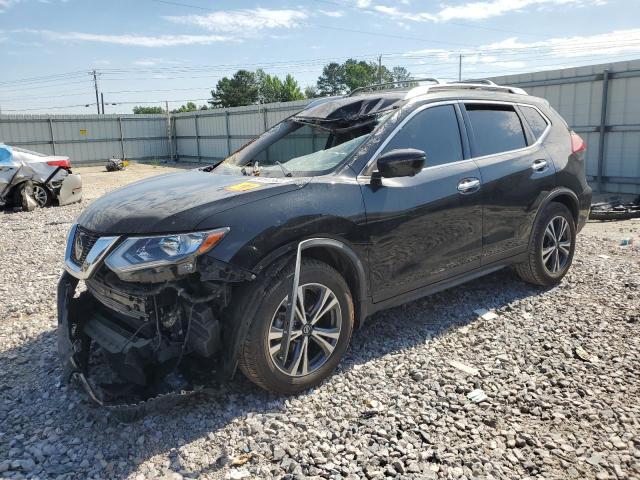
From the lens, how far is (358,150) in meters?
3.63

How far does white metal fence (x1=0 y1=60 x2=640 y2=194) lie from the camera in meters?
11.5

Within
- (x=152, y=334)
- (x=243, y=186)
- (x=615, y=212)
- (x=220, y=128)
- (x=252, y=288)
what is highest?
(x=220, y=128)

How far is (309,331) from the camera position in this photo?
322 centimetres

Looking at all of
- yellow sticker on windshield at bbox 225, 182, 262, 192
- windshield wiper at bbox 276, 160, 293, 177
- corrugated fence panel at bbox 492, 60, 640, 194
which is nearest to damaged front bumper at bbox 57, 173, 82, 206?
windshield wiper at bbox 276, 160, 293, 177

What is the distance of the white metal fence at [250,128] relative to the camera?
37.8 ft

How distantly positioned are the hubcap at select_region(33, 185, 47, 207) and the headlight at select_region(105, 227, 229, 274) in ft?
33.8

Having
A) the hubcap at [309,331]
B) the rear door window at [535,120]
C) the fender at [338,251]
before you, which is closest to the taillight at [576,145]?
the rear door window at [535,120]

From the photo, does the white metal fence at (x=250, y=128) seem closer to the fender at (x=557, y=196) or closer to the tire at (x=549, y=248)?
the fender at (x=557, y=196)

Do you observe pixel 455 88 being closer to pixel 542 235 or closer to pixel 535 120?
pixel 535 120

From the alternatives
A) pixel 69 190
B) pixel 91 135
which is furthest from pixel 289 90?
pixel 69 190

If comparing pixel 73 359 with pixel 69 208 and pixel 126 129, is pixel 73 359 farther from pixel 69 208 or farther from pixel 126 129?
pixel 126 129

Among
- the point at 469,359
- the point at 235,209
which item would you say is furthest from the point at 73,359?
the point at 469,359

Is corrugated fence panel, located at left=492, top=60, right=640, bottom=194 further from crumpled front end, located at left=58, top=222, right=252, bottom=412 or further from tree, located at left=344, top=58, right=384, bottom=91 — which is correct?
tree, located at left=344, top=58, right=384, bottom=91

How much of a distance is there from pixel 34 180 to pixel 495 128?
10596 mm
